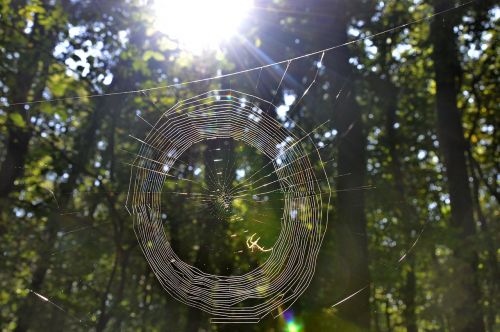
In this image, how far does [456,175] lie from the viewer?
1070cm

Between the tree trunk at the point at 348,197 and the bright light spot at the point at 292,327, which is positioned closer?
the tree trunk at the point at 348,197

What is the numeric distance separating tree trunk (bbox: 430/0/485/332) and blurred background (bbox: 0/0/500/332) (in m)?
0.04

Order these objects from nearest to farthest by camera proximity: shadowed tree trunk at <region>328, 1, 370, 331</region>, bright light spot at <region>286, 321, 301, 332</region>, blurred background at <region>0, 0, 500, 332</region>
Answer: shadowed tree trunk at <region>328, 1, 370, 331</region>, blurred background at <region>0, 0, 500, 332</region>, bright light spot at <region>286, 321, 301, 332</region>

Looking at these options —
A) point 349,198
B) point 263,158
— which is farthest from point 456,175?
point 263,158

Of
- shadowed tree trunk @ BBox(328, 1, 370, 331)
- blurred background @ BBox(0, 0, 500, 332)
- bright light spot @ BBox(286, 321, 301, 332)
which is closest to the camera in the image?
shadowed tree trunk @ BBox(328, 1, 370, 331)

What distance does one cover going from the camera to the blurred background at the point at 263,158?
957 centimetres

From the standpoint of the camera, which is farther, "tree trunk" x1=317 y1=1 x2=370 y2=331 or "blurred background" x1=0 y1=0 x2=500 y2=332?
"blurred background" x1=0 y1=0 x2=500 y2=332

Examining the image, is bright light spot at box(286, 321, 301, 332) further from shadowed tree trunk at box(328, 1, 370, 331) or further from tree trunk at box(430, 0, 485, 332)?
tree trunk at box(430, 0, 485, 332)

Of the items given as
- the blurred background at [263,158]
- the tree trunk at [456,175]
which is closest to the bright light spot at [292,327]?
the blurred background at [263,158]

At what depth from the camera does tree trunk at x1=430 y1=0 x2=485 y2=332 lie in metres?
9.68

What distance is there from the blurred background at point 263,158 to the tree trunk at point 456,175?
1.5 inches

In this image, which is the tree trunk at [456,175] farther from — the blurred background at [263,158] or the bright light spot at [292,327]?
the bright light spot at [292,327]

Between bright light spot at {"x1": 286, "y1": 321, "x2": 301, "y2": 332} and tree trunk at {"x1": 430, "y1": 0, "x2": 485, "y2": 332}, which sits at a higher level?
tree trunk at {"x1": 430, "y1": 0, "x2": 485, "y2": 332}

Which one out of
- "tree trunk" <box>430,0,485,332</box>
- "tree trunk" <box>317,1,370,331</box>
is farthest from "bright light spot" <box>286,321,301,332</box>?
"tree trunk" <box>430,0,485,332</box>
